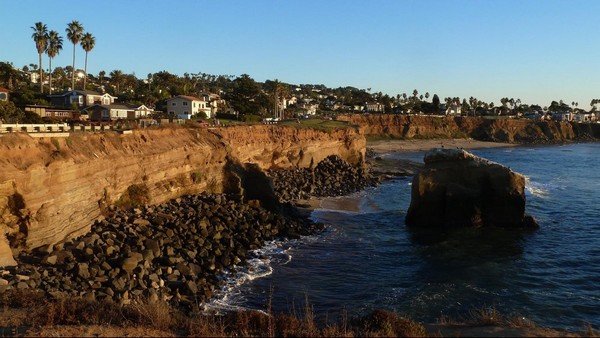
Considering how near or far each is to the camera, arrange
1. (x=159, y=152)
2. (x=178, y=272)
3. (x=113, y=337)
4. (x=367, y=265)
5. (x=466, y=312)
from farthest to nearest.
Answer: (x=159, y=152)
(x=367, y=265)
(x=178, y=272)
(x=466, y=312)
(x=113, y=337)

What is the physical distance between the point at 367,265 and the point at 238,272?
20.7 ft

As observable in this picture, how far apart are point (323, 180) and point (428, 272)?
26181mm

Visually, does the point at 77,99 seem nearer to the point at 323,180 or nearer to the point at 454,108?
the point at 323,180

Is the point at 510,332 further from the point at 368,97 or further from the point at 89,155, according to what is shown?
the point at 368,97

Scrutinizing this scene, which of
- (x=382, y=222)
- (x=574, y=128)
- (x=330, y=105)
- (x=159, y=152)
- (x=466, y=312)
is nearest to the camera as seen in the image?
(x=466, y=312)

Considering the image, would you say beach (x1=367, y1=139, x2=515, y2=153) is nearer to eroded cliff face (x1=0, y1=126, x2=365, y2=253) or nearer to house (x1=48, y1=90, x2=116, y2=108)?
house (x1=48, y1=90, x2=116, y2=108)

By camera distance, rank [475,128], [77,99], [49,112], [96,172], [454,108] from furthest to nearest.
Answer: [454,108] < [475,128] < [77,99] < [49,112] < [96,172]

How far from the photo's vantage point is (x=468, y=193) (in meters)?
30.1

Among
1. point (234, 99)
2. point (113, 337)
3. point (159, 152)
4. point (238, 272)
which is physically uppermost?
point (234, 99)

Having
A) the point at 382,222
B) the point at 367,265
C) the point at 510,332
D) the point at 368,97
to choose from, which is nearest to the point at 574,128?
the point at 368,97

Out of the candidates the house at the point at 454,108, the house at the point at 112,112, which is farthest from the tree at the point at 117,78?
the house at the point at 454,108

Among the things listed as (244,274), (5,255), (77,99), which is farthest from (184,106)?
(5,255)

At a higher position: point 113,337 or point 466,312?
point 113,337

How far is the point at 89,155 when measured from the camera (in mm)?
24688
